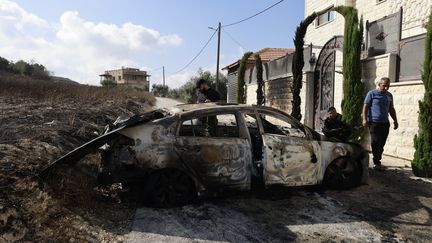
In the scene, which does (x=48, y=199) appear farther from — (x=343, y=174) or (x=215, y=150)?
(x=343, y=174)

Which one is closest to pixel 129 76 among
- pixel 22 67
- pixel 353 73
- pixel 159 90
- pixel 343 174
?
pixel 159 90

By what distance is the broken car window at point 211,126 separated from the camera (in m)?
5.59

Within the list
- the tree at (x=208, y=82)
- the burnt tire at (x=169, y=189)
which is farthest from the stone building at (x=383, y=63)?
the tree at (x=208, y=82)

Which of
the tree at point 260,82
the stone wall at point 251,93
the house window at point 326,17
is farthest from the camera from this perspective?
the stone wall at point 251,93

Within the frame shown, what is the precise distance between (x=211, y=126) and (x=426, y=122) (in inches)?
177

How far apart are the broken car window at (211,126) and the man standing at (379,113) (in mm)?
3577

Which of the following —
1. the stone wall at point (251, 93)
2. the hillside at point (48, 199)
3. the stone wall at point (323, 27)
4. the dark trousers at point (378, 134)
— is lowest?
the hillside at point (48, 199)

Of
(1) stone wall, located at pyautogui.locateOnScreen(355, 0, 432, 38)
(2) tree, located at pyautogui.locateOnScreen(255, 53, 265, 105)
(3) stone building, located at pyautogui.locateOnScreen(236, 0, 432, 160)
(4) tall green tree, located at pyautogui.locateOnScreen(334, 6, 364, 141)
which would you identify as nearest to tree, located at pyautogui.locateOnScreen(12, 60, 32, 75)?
(2) tree, located at pyautogui.locateOnScreen(255, 53, 265, 105)

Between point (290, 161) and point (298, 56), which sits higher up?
point (298, 56)

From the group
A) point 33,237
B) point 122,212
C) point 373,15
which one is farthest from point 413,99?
point 33,237

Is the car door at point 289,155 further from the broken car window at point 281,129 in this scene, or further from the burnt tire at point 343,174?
the burnt tire at point 343,174

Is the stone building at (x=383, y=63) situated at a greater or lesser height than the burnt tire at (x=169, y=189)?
greater

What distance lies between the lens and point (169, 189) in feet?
17.4

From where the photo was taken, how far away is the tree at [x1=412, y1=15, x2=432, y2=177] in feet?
24.6
